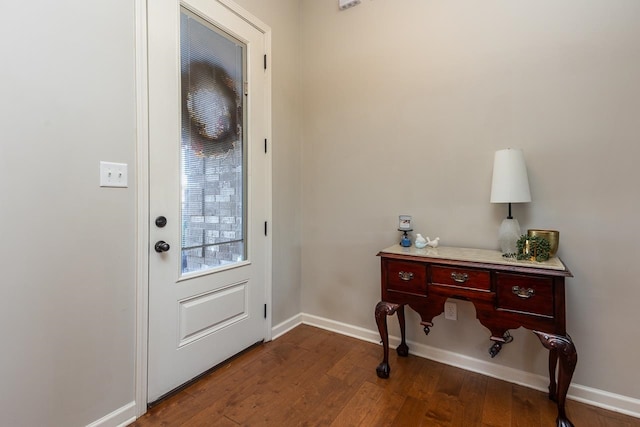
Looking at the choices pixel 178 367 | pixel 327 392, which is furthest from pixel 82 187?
pixel 327 392

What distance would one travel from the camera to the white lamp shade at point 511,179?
1644mm

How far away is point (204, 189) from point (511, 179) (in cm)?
182

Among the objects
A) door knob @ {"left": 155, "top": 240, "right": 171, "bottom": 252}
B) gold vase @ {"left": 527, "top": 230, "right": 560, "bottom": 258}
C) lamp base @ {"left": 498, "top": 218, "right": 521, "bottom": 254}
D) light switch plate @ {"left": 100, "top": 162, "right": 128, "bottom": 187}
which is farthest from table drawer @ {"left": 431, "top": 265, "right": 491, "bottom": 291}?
light switch plate @ {"left": 100, "top": 162, "right": 128, "bottom": 187}

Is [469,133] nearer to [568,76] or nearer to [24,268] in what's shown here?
[568,76]

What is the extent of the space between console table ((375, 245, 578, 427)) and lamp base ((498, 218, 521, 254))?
0.20 ft

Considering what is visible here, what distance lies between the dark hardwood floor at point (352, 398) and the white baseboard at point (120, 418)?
A: 0.17 feet

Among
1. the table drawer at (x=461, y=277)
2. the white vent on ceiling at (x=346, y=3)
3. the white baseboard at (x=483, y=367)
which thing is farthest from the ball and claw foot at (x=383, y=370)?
the white vent on ceiling at (x=346, y=3)

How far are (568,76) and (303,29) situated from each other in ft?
6.74

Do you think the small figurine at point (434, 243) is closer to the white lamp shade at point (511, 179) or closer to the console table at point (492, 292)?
the console table at point (492, 292)

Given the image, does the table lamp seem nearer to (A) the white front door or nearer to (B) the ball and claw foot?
(B) the ball and claw foot

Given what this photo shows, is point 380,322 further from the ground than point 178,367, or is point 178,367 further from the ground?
point 380,322

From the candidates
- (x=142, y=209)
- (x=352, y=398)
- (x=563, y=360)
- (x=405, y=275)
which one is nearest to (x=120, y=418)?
(x=142, y=209)

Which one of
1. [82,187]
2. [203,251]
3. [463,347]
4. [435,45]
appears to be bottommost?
[463,347]

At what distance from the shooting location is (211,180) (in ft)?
6.30
